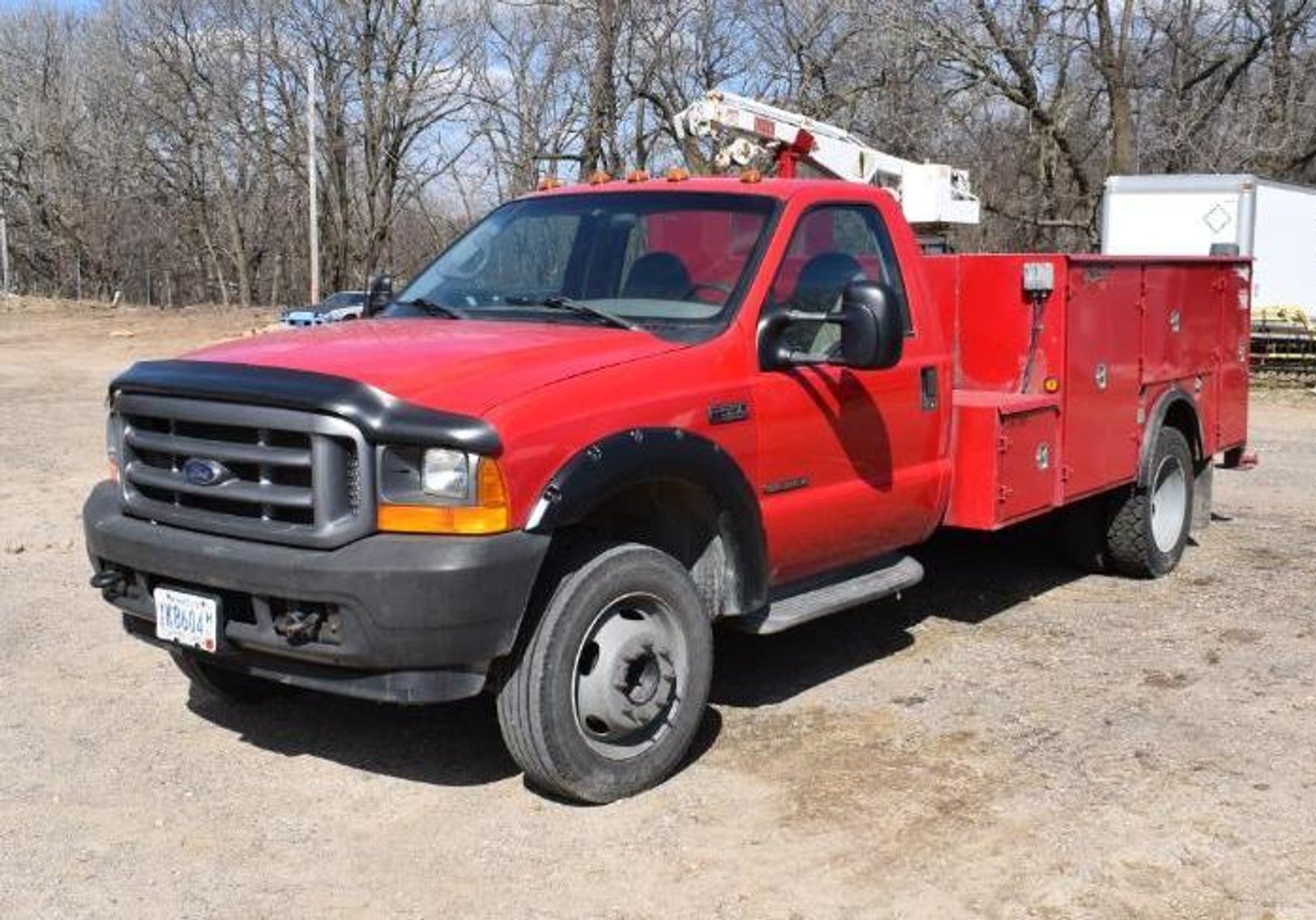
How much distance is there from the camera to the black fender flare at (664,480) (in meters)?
4.24

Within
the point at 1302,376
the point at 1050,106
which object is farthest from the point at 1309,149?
the point at 1302,376

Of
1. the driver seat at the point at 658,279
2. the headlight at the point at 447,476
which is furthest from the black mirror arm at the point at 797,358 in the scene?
the headlight at the point at 447,476

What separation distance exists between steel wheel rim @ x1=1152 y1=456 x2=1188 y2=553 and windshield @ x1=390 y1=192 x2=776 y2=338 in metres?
3.58

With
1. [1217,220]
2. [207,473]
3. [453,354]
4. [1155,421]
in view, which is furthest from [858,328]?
[1217,220]

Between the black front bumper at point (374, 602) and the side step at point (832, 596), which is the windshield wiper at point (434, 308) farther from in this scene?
the side step at point (832, 596)

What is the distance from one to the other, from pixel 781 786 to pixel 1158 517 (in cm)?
400

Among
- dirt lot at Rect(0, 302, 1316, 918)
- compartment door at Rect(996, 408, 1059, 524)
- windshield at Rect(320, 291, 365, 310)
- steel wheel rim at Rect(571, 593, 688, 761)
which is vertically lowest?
dirt lot at Rect(0, 302, 1316, 918)

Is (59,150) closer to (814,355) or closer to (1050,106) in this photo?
(1050,106)

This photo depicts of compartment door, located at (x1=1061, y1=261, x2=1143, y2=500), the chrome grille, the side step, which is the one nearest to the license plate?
the chrome grille

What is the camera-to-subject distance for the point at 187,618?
4.40 m

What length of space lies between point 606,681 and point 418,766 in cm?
89

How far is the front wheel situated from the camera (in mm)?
4336

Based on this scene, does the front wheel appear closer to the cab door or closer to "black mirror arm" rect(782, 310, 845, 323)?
the cab door

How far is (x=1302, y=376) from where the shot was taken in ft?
65.0
